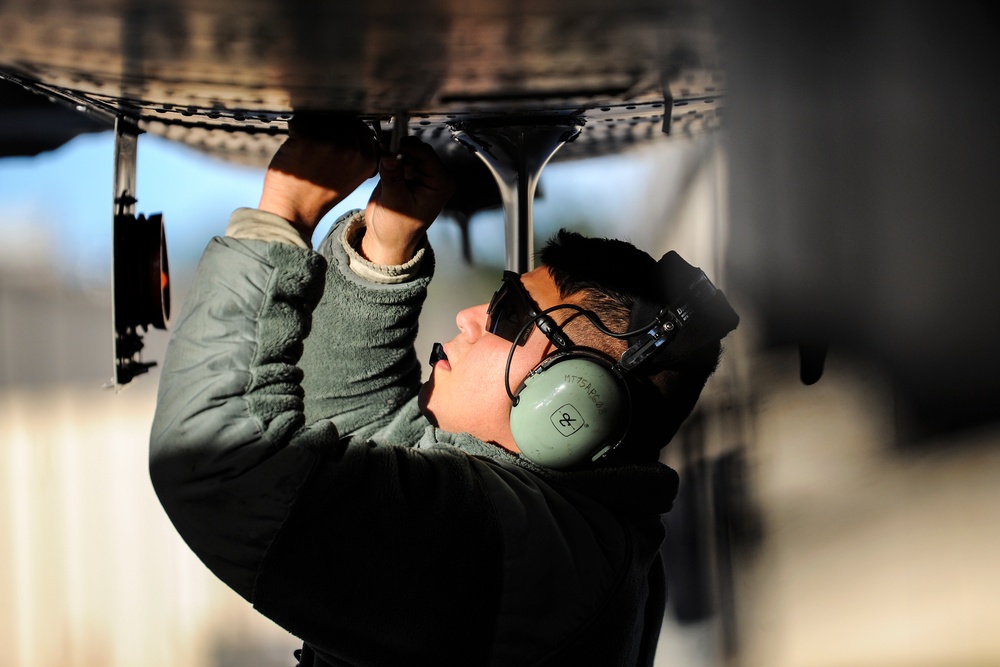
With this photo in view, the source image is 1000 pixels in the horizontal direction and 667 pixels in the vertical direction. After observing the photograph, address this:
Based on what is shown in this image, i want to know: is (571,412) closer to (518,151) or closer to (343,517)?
(343,517)

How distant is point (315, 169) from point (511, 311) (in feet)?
1.16

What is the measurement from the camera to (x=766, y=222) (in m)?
1.12

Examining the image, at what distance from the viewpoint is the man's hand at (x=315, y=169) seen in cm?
94

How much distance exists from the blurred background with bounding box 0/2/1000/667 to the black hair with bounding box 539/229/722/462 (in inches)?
7.2

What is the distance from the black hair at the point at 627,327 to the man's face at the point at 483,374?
0.04 metres

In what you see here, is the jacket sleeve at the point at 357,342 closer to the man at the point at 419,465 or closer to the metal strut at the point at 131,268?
the man at the point at 419,465

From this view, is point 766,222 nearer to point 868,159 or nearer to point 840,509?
point 868,159

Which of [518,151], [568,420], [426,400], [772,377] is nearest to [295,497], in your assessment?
[568,420]

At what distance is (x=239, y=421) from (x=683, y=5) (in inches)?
24.0

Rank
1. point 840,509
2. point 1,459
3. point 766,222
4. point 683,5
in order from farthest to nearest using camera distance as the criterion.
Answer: point 1,459
point 840,509
point 766,222
point 683,5

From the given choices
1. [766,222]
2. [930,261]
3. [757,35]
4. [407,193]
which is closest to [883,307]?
[930,261]

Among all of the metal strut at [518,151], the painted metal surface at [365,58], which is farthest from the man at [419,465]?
the metal strut at [518,151]

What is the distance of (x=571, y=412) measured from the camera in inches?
37.4

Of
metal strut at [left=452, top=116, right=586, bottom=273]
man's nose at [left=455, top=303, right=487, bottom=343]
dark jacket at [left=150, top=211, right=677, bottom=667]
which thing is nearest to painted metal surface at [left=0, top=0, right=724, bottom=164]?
metal strut at [left=452, top=116, right=586, bottom=273]
